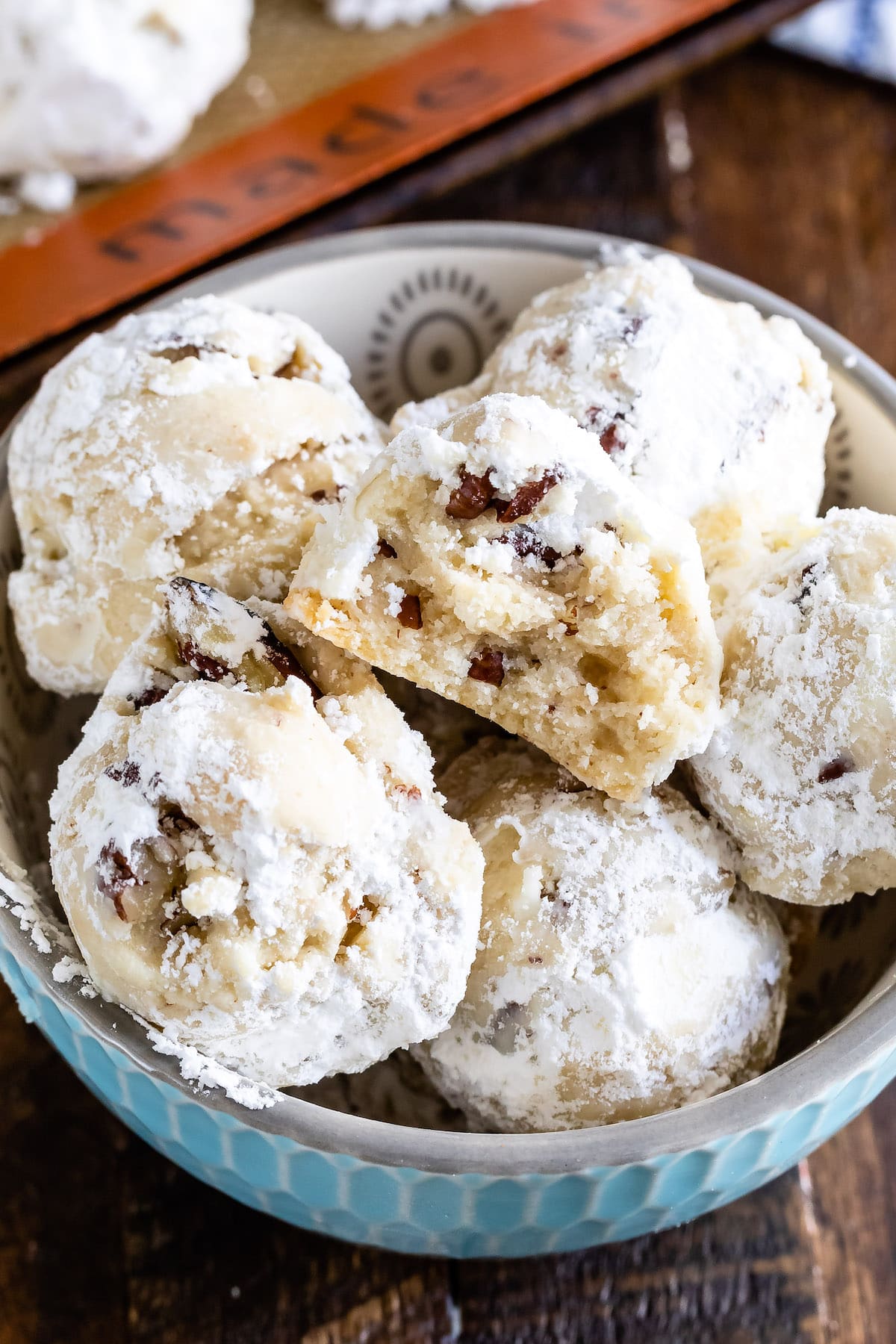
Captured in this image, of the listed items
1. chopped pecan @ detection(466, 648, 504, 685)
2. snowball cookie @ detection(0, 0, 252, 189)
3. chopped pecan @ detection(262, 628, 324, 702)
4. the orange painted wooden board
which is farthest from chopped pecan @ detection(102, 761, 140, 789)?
snowball cookie @ detection(0, 0, 252, 189)

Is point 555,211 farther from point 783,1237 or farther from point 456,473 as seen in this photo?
point 783,1237

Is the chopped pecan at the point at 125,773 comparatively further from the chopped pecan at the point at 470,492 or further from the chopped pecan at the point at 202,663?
the chopped pecan at the point at 470,492

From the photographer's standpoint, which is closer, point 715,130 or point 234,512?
point 234,512

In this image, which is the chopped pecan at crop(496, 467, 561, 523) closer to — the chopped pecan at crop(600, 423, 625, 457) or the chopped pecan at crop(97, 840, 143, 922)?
the chopped pecan at crop(600, 423, 625, 457)

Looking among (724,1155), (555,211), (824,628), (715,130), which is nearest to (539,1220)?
(724,1155)

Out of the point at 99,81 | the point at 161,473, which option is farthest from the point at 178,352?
the point at 99,81

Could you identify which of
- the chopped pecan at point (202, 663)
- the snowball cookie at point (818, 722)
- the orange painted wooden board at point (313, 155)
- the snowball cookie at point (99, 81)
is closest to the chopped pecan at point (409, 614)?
the chopped pecan at point (202, 663)
